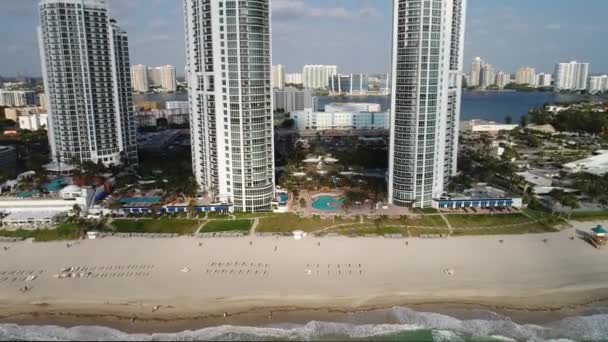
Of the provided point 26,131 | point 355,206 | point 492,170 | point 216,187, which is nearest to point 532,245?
point 355,206

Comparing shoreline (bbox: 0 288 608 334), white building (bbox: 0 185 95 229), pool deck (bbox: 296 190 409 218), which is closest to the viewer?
shoreline (bbox: 0 288 608 334)

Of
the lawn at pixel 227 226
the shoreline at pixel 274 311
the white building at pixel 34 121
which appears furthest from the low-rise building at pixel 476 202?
the white building at pixel 34 121

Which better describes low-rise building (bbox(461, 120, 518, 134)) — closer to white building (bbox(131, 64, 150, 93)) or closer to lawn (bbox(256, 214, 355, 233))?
lawn (bbox(256, 214, 355, 233))

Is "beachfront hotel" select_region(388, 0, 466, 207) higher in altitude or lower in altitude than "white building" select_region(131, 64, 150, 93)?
lower

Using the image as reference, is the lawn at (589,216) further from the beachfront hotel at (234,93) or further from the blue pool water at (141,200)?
the blue pool water at (141,200)

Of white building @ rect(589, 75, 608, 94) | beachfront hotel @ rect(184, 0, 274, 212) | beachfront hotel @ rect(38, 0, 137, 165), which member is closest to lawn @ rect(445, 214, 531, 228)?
beachfront hotel @ rect(184, 0, 274, 212)

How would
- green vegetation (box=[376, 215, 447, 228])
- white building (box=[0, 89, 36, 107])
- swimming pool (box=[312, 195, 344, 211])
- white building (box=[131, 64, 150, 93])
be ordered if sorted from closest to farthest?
green vegetation (box=[376, 215, 447, 228]) < swimming pool (box=[312, 195, 344, 211]) < white building (box=[0, 89, 36, 107]) < white building (box=[131, 64, 150, 93])

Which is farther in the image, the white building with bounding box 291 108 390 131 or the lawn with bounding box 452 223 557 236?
the white building with bounding box 291 108 390 131

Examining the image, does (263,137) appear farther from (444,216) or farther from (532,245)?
(532,245)
